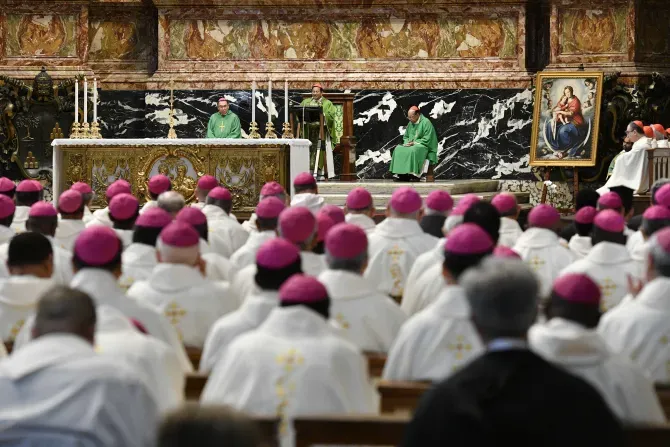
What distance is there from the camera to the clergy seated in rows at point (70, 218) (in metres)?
10.1

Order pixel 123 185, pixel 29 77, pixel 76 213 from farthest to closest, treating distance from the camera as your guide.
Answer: pixel 29 77 < pixel 123 185 < pixel 76 213

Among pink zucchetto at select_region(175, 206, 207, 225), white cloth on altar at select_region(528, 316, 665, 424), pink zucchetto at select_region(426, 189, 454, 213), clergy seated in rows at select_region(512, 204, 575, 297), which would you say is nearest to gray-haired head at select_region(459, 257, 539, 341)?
white cloth on altar at select_region(528, 316, 665, 424)

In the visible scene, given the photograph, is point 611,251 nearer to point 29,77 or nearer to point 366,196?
point 366,196

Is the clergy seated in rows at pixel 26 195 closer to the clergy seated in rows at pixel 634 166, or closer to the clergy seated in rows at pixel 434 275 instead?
the clergy seated in rows at pixel 434 275

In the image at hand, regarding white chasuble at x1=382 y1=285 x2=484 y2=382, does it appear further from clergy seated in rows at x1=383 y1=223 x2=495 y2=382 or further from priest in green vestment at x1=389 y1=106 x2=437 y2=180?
priest in green vestment at x1=389 y1=106 x2=437 y2=180

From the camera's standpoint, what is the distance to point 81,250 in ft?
19.7

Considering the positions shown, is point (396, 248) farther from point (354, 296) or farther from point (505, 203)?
point (354, 296)

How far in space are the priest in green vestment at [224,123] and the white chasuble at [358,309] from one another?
44.6ft

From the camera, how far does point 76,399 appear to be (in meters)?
3.93

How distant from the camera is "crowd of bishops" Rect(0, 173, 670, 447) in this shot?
3297 millimetres

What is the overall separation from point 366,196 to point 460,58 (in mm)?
11465

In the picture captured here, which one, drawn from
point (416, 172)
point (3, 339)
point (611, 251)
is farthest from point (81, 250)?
point (416, 172)

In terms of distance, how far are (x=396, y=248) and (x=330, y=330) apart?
13.8 ft

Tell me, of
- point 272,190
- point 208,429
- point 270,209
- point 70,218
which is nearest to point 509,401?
point 208,429
